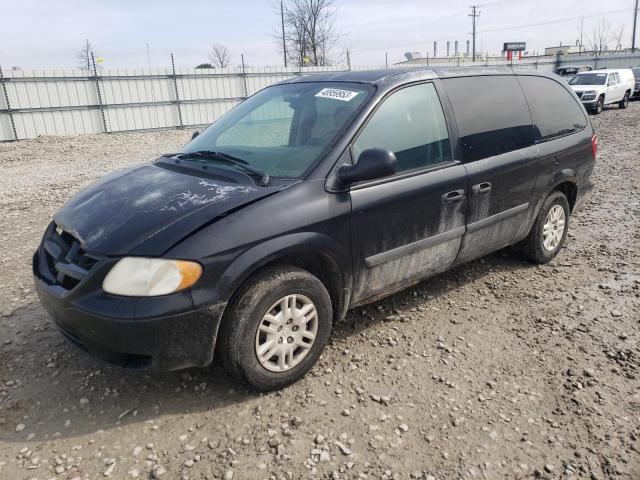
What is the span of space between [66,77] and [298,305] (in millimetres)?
17447

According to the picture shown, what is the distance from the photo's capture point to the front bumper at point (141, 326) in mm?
2404

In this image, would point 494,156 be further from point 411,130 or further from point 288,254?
point 288,254

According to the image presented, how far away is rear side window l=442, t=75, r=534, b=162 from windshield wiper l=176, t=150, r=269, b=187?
1.58m

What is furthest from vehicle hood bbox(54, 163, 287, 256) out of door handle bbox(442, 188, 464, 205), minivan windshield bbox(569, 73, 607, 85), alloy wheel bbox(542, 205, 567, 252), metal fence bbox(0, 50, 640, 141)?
minivan windshield bbox(569, 73, 607, 85)

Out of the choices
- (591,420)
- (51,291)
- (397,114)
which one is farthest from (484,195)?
(51,291)

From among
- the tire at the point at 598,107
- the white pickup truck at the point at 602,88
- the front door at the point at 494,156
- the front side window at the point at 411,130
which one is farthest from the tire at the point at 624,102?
the front side window at the point at 411,130

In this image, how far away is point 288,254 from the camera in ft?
9.02

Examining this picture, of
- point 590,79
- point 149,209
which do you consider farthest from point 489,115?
point 590,79

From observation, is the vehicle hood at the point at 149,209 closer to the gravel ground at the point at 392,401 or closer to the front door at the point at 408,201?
the front door at the point at 408,201

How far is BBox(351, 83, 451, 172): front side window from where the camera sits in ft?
10.5

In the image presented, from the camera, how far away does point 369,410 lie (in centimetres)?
274

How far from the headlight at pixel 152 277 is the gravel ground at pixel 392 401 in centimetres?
78

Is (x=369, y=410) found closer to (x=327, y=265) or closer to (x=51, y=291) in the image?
(x=327, y=265)

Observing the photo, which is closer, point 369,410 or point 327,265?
point 369,410
